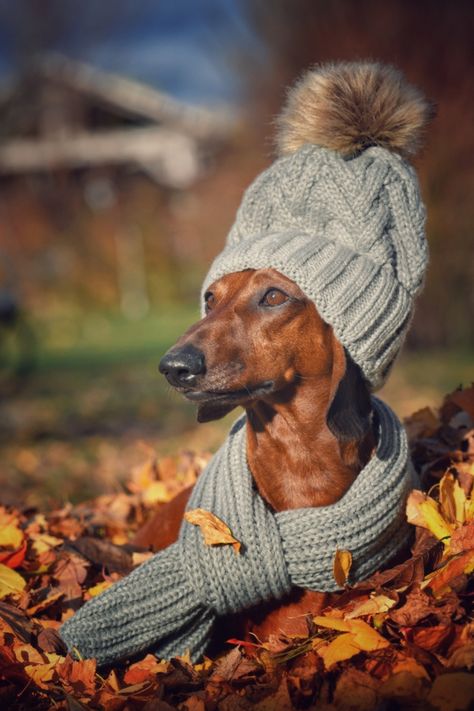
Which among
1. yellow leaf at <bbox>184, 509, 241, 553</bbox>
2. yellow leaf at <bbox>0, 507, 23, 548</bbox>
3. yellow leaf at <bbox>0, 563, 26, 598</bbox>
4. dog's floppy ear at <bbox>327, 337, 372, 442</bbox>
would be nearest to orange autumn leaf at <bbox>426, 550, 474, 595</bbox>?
dog's floppy ear at <bbox>327, 337, 372, 442</bbox>

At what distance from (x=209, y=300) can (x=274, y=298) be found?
0.81 feet

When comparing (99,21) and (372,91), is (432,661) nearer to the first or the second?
(372,91)

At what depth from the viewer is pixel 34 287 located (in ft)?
55.2

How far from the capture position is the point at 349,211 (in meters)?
2.31

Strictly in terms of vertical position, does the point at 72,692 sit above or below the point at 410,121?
below

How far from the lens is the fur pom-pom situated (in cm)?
241

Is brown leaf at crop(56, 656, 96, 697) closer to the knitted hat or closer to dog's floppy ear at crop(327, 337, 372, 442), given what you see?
dog's floppy ear at crop(327, 337, 372, 442)

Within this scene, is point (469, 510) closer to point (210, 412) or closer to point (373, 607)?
point (373, 607)

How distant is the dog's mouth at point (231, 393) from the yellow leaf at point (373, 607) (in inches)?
24.5

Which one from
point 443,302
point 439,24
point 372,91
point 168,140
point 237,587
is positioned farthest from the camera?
point 168,140

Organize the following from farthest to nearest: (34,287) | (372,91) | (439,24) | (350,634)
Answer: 1. (34,287)
2. (439,24)
3. (372,91)
4. (350,634)

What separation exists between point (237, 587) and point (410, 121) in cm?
151

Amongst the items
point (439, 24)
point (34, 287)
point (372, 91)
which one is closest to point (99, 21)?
point (34, 287)

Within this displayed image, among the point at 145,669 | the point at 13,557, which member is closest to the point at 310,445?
the point at 145,669
